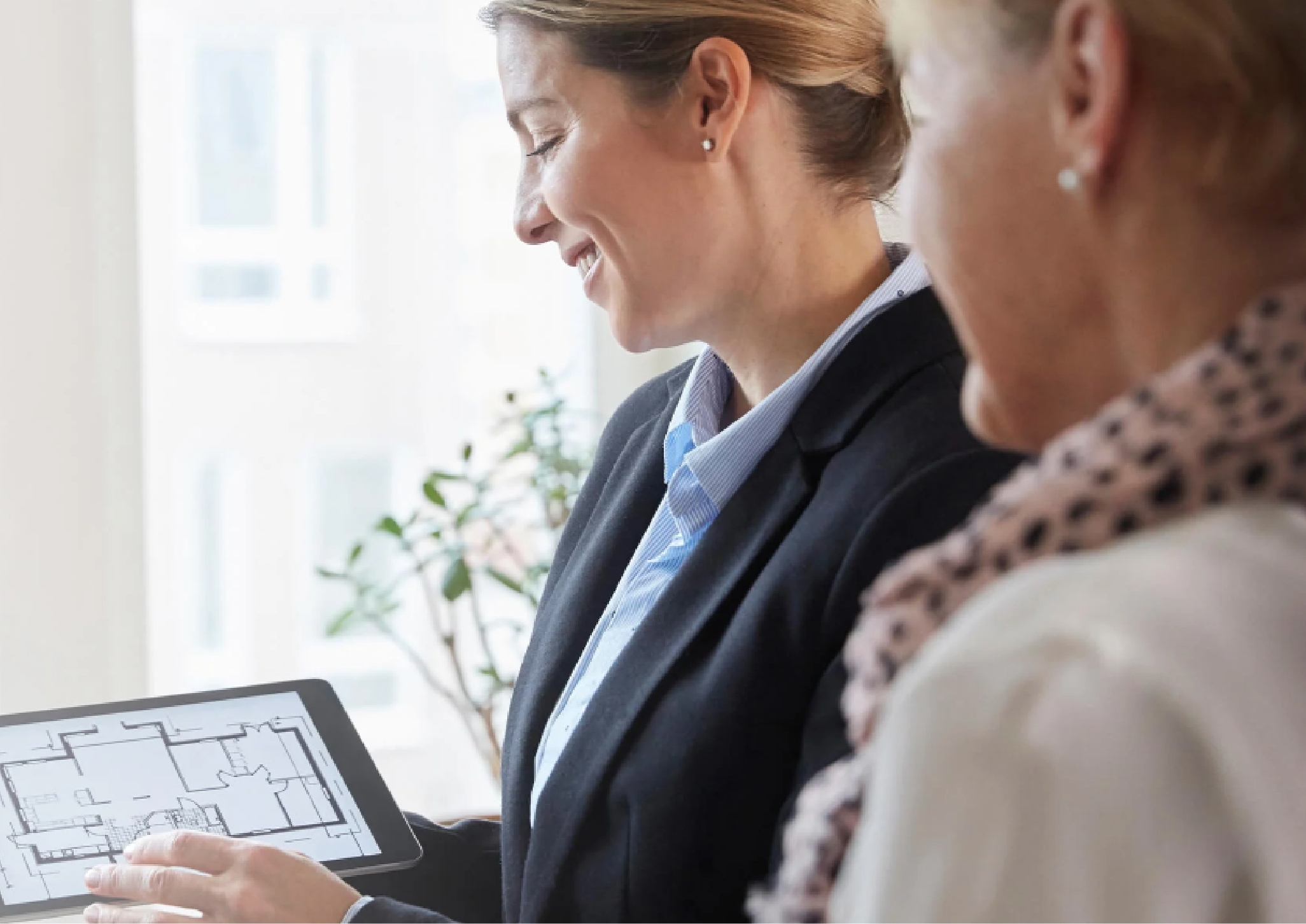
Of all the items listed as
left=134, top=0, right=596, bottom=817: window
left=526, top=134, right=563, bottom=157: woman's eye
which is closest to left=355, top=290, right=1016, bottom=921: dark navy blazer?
left=526, top=134, right=563, bottom=157: woman's eye

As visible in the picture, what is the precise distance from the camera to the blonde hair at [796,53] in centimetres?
113

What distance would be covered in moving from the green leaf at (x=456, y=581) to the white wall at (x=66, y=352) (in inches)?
20.2

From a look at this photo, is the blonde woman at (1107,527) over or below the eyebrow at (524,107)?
below

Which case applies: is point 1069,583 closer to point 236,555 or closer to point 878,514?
point 878,514

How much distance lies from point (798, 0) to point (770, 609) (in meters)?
0.51

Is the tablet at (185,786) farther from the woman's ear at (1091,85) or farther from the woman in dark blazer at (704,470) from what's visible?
the woman's ear at (1091,85)

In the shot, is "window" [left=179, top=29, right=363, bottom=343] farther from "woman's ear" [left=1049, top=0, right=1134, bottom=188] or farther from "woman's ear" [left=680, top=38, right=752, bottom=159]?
"woman's ear" [left=1049, top=0, right=1134, bottom=188]

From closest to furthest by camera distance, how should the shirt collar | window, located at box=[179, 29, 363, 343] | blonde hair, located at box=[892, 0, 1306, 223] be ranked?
1. blonde hair, located at box=[892, 0, 1306, 223]
2. the shirt collar
3. window, located at box=[179, 29, 363, 343]

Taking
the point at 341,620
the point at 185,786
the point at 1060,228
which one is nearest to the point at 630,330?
the point at 185,786

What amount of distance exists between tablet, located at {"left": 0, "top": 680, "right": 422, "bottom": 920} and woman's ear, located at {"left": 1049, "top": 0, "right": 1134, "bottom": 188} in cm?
77

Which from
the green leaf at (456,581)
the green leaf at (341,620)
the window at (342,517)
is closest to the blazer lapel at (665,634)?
the green leaf at (456,581)

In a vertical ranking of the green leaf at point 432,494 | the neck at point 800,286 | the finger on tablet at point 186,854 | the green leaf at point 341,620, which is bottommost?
the green leaf at point 341,620

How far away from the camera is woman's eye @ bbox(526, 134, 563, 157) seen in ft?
3.95

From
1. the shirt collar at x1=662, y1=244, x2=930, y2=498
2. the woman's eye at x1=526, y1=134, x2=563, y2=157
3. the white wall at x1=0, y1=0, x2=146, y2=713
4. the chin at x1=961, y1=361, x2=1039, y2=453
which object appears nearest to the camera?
the chin at x1=961, y1=361, x2=1039, y2=453
